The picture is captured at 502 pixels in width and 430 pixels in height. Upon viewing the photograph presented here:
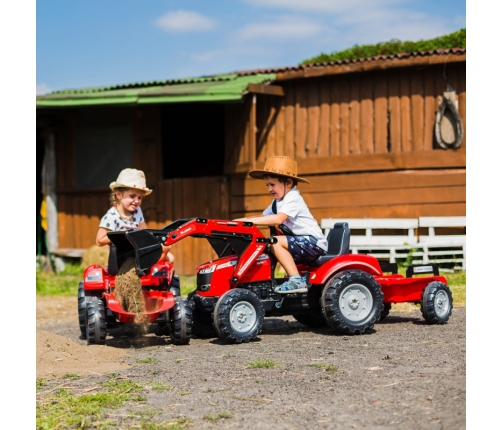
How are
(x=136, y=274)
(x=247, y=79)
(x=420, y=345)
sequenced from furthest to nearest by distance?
(x=247, y=79) → (x=136, y=274) → (x=420, y=345)

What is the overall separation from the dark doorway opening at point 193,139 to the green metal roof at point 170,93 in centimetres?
125

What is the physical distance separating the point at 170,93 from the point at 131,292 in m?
7.06

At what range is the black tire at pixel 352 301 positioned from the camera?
264 inches

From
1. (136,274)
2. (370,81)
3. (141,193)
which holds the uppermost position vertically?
(370,81)

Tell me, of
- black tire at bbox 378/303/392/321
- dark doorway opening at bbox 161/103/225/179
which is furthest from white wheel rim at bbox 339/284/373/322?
dark doorway opening at bbox 161/103/225/179

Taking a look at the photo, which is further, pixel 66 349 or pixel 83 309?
pixel 83 309

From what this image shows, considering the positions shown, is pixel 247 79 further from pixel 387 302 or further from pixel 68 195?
pixel 387 302

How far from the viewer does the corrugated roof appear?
1252cm

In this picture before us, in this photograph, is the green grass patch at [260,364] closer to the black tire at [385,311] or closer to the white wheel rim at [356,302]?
the white wheel rim at [356,302]

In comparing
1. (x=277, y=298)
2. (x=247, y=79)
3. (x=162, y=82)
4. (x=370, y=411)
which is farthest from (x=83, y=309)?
(x=162, y=82)

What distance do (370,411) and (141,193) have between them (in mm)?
3831

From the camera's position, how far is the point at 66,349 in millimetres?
6094

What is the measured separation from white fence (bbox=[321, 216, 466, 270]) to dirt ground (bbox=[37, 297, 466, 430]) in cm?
493

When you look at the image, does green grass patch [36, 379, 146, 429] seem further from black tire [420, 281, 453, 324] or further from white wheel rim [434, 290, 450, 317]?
white wheel rim [434, 290, 450, 317]
